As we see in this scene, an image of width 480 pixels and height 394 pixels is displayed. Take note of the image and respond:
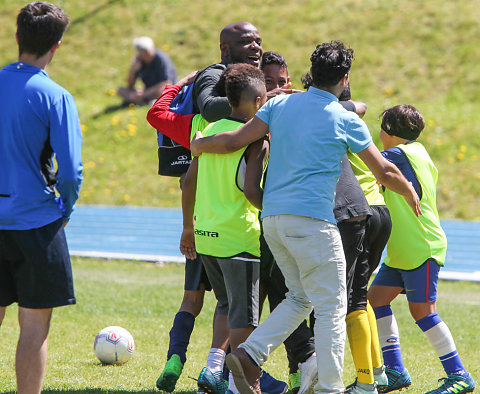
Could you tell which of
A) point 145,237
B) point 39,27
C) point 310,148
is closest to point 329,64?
point 310,148

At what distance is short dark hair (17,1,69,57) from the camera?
375 centimetres

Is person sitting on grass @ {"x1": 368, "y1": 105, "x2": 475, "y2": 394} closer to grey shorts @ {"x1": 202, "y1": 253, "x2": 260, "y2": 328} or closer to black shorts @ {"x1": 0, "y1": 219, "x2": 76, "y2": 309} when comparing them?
grey shorts @ {"x1": 202, "y1": 253, "x2": 260, "y2": 328}

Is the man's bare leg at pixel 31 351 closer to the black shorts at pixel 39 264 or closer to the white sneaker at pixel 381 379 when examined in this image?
the black shorts at pixel 39 264

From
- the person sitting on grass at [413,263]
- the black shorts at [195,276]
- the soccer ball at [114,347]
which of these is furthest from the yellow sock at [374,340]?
the soccer ball at [114,347]

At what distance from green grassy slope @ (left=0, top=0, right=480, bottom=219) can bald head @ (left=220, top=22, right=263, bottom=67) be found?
9.89m

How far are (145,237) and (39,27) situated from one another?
9176 millimetres

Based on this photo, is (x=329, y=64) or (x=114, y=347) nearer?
(x=329, y=64)

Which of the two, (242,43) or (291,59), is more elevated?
(242,43)

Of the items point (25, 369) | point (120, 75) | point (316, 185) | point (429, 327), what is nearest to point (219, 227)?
point (316, 185)

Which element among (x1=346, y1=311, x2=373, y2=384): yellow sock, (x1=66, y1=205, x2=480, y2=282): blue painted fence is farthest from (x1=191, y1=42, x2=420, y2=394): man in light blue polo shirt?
(x1=66, y1=205, x2=480, y2=282): blue painted fence

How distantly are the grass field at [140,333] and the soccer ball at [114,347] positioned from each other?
0.06 m

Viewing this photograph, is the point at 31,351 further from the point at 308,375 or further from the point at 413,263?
the point at 413,263

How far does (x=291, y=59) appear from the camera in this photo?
19.3 metres

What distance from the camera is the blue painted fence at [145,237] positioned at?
1135cm
